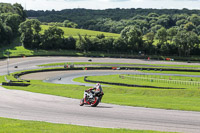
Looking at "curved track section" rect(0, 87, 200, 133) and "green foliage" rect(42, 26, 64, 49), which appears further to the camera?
"green foliage" rect(42, 26, 64, 49)

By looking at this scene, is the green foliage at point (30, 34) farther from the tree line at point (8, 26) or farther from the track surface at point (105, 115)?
the track surface at point (105, 115)

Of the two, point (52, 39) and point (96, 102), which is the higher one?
point (52, 39)

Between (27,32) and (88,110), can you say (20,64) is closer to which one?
(27,32)

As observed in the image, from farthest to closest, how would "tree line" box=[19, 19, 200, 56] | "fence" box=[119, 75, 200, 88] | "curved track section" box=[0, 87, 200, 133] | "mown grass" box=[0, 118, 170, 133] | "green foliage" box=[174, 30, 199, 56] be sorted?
1. "green foliage" box=[174, 30, 199, 56]
2. "tree line" box=[19, 19, 200, 56]
3. "fence" box=[119, 75, 200, 88]
4. "curved track section" box=[0, 87, 200, 133]
5. "mown grass" box=[0, 118, 170, 133]

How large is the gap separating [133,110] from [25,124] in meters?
9.86

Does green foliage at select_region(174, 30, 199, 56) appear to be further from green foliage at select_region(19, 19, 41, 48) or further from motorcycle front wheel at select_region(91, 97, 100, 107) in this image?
motorcycle front wheel at select_region(91, 97, 100, 107)

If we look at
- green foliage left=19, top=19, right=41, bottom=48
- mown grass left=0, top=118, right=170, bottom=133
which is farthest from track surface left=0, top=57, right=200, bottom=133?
green foliage left=19, top=19, right=41, bottom=48

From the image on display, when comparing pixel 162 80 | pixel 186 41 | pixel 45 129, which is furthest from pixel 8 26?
pixel 45 129

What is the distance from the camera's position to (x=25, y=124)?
66.1 feet

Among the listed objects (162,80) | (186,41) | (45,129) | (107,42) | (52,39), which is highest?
(186,41)

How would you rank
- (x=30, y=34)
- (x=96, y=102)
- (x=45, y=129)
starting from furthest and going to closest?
(x=30, y=34) → (x=96, y=102) → (x=45, y=129)

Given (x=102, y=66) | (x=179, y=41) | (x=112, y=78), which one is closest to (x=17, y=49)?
(x=102, y=66)

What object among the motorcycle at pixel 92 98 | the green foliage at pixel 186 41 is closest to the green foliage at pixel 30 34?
the green foliage at pixel 186 41

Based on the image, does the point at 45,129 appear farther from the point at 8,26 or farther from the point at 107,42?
the point at 8,26
